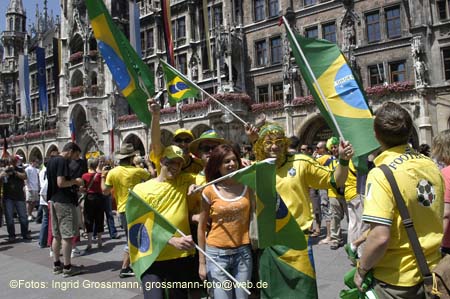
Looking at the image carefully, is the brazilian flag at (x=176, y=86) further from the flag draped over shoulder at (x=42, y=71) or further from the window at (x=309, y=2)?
the flag draped over shoulder at (x=42, y=71)

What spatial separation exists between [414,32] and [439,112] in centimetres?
443

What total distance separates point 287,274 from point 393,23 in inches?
822

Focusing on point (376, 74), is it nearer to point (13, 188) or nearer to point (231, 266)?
point (13, 188)

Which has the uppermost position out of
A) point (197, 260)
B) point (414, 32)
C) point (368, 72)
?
point (414, 32)

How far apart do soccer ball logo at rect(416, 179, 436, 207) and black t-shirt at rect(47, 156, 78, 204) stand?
5065 mm

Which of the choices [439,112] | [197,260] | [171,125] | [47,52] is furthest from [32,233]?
[47,52]

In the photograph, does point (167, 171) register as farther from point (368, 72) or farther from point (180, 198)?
point (368, 72)

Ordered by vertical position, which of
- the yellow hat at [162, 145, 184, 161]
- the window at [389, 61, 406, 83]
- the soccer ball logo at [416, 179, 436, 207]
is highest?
the window at [389, 61, 406, 83]

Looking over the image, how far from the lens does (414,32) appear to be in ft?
61.6

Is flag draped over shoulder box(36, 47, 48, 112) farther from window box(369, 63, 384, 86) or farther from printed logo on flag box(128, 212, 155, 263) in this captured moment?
printed logo on flag box(128, 212, 155, 263)

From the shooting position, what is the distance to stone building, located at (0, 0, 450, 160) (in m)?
18.6

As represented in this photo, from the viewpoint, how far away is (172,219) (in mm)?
3193

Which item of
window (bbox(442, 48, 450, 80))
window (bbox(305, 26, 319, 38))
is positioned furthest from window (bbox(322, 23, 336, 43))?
window (bbox(442, 48, 450, 80))

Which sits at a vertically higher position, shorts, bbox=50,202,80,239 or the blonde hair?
the blonde hair
